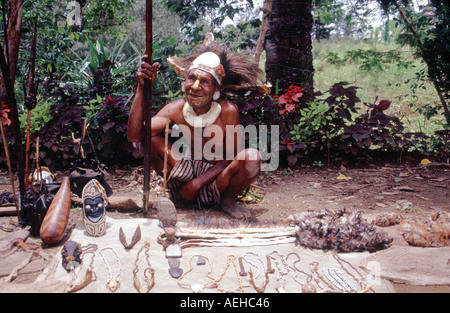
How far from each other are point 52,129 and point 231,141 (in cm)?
237

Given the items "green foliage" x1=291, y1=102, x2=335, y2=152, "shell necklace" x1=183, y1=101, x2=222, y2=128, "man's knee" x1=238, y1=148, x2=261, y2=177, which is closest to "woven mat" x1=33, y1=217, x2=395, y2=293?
"man's knee" x1=238, y1=148, x2=261, y2=177

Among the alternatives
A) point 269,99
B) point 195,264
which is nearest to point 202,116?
point 195,264

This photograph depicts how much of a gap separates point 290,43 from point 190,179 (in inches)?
103

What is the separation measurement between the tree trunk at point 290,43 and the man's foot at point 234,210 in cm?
229

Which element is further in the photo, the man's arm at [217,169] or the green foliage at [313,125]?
the green foliage at [313,125]

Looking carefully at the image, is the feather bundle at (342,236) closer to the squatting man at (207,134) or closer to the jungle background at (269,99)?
the squatting man at (207,134)

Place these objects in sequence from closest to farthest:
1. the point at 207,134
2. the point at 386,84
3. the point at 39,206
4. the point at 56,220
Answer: the point at 56,220 < the point at 39,206 < the point at 207,134 < the point at 386,84

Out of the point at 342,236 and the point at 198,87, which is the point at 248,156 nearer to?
the point at 198,87

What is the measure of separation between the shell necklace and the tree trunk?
7.00 ft

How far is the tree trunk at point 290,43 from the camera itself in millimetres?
4578

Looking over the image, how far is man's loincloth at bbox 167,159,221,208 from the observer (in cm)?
290

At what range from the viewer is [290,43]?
465 cm

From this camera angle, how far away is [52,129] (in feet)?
13.6

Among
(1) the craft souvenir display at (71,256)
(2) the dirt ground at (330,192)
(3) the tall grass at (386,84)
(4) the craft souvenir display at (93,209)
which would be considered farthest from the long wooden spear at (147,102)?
(3) the tall grass at (386,84)
